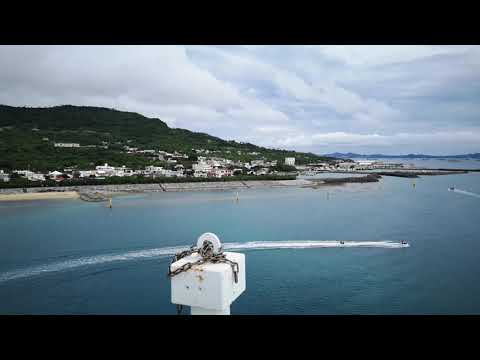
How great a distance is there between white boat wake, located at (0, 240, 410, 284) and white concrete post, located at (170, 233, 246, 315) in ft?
16.3

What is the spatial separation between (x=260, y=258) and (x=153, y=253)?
1885 mm

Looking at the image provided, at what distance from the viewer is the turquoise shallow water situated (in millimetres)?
4633

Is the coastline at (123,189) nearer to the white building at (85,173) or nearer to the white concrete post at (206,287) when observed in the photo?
the white building at (85,173)

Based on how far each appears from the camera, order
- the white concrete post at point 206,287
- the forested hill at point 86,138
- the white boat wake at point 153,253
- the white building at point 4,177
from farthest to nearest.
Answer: the forested hill at point 86,138 < the white building at point 4,177 < the white boat wake at point 153,253 < the white concrete post at point 206,287

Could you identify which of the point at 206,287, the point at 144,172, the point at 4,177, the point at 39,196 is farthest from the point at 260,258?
the point at 144,172

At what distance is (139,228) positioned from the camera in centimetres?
878

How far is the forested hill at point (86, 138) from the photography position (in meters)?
20.1

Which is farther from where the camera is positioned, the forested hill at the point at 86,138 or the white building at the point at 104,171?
the forested hill at the point at 86,138

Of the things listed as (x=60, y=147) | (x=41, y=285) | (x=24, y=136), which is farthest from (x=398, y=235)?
(x=24, y=136)

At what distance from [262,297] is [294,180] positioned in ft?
54.3

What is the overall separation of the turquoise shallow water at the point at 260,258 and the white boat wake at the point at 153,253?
4 centimetres

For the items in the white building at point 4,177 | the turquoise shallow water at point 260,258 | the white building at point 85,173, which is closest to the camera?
the turquoise shallow water at point 260,258

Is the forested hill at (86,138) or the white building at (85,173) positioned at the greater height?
the forested hill at (86,138)

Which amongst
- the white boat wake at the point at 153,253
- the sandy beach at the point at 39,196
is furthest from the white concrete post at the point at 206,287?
the sandy beach at the point at 39,196
